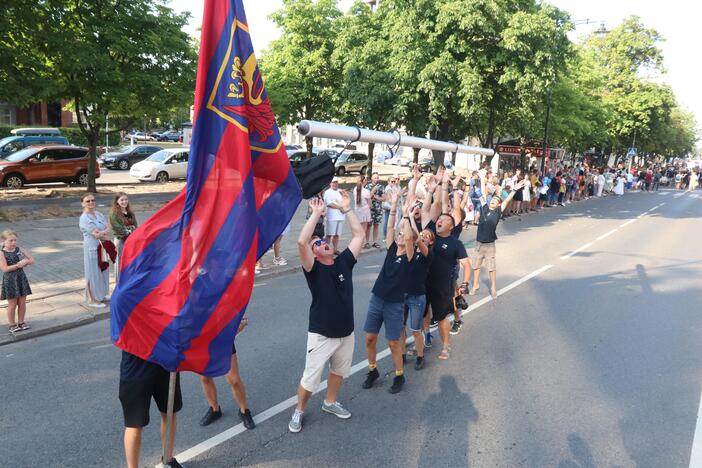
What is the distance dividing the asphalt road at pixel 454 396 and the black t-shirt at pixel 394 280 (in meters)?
1.03

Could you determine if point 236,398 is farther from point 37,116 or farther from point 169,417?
point 37,116

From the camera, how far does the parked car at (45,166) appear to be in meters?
19.5

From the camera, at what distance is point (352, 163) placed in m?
36.3

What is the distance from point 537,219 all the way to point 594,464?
700 inches

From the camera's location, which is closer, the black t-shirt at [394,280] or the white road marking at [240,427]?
the white road marking at [240,427]

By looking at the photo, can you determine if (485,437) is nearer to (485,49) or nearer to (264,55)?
(485,49)

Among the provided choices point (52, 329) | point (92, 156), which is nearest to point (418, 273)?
point (52, 329)

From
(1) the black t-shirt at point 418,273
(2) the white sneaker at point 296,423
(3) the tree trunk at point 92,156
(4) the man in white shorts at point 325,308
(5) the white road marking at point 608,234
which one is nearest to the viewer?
(4) the man in white shorts at point 325,308

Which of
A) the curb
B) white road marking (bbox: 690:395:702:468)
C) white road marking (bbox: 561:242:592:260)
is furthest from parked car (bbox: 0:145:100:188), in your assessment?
white road marking (bbox: 690:395:702:468)

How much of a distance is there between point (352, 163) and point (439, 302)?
101 ft

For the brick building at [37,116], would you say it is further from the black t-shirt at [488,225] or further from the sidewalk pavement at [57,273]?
the black t-shirt at [488,225]

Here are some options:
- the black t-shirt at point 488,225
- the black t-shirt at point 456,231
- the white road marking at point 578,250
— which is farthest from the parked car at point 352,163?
the black t-shirt at point 456,231

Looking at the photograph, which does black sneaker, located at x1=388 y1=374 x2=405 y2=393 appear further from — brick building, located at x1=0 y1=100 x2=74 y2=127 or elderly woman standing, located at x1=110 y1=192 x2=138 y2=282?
brick building, located at x1=0 y1=100 x2=74 y2=127

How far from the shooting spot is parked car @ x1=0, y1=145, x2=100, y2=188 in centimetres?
1955
